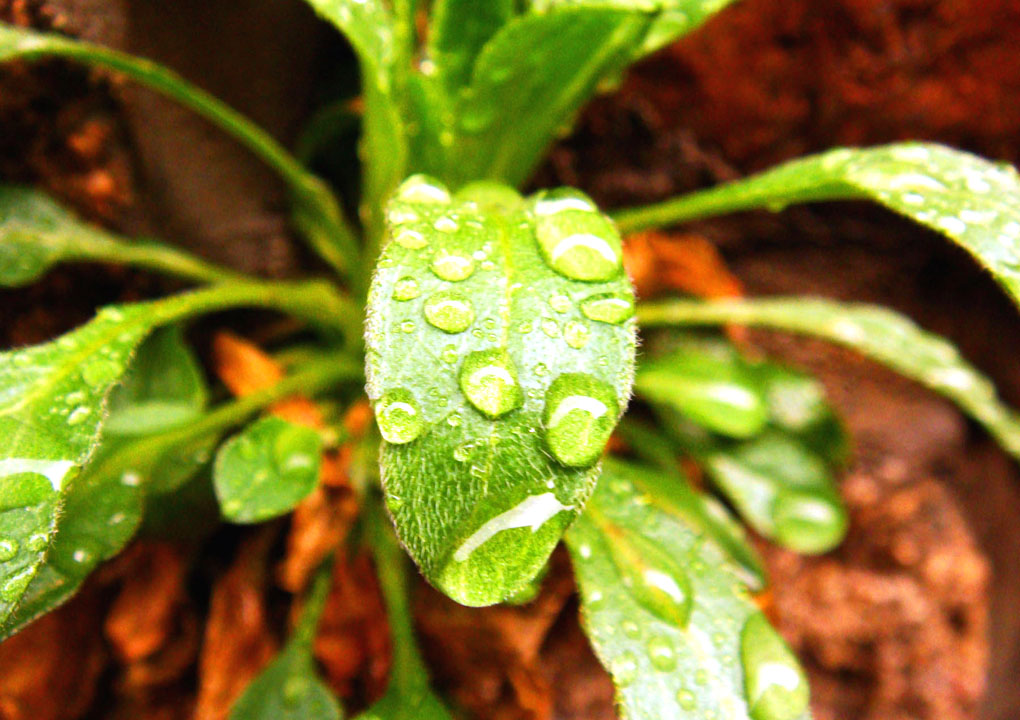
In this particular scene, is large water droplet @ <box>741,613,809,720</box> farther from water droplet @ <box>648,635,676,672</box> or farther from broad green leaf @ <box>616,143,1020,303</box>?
broad green leaf @ <box>616,143,1020,303</box>

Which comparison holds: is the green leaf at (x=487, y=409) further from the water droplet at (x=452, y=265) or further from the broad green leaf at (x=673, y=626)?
the broad green leaf at (x=673, y=626)

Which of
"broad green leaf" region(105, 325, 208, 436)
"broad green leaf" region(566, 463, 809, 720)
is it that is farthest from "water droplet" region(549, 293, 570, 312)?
"broad green leaf" region(105, 325, 208, 436)

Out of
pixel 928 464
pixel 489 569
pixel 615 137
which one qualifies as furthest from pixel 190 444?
pixel 928 464

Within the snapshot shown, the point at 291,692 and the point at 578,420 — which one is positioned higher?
the point at 578,420

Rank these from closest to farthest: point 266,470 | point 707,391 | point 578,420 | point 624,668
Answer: point 578,420 < point 624,668 < point 266,470 < point 707,391

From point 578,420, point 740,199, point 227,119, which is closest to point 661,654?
point 578,420

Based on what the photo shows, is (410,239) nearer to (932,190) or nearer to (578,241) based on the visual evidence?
(578,241)

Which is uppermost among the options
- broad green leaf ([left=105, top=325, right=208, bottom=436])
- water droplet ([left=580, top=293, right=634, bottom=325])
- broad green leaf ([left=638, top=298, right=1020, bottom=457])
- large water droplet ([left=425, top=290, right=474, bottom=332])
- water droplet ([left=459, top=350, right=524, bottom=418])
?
water droplet ([left=580, top=293, right=634, bottom=325])
